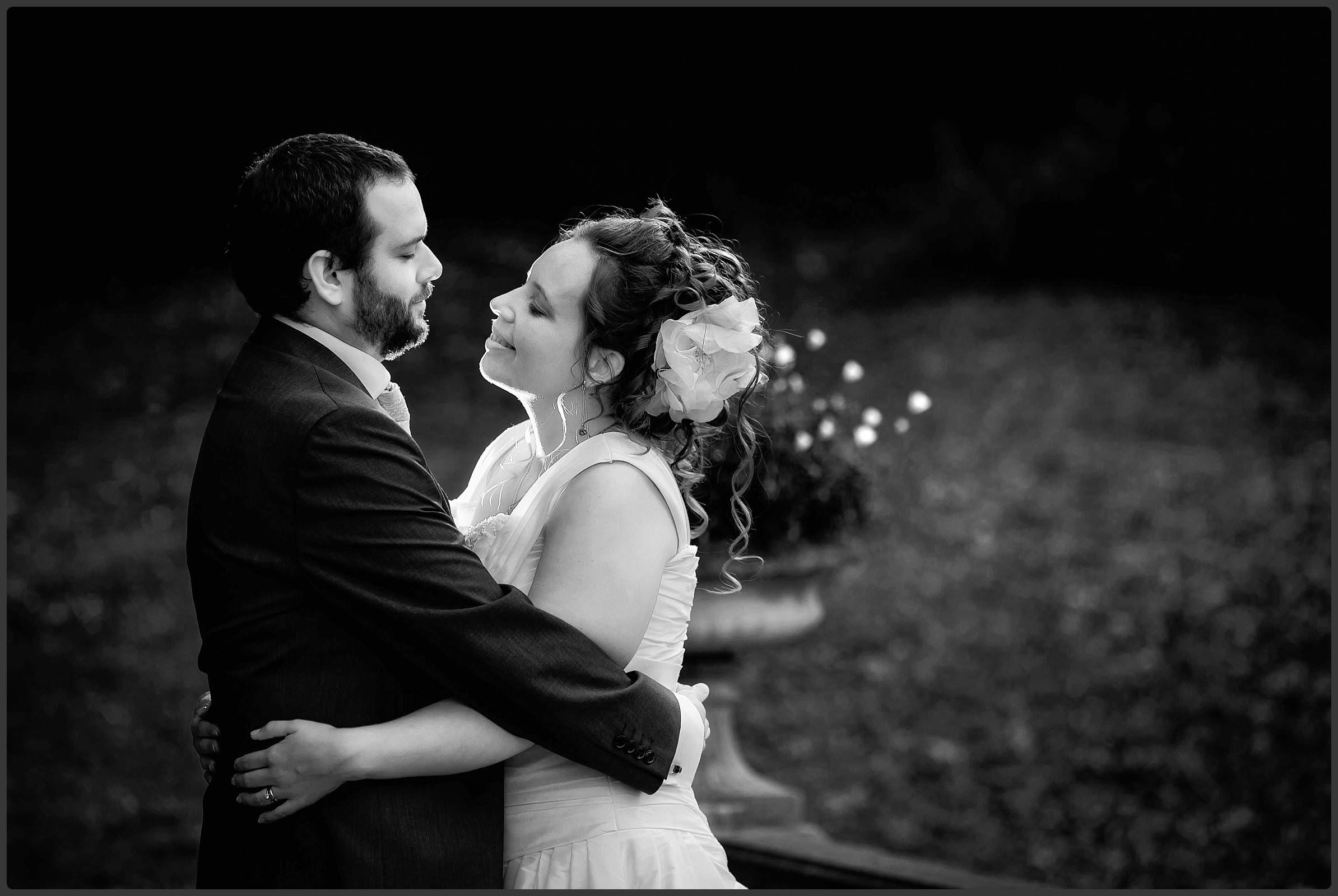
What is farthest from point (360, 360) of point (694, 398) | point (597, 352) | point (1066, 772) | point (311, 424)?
point (1066, 772)

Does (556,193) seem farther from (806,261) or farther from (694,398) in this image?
(694,398)

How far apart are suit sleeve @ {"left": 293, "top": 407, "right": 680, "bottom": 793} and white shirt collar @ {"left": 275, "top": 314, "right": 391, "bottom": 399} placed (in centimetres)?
16

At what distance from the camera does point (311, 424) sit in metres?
1.68

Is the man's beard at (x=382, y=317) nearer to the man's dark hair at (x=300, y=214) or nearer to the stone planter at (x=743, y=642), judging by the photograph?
the man's dark hair at (x=300, y=214)

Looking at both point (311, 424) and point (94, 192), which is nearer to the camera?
point (311, 424)

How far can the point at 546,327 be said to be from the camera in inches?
77.5

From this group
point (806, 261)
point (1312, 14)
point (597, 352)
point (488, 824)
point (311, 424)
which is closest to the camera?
point (311, 424)

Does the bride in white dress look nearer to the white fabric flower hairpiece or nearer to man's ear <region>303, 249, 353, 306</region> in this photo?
the white fabric flower hairpiece

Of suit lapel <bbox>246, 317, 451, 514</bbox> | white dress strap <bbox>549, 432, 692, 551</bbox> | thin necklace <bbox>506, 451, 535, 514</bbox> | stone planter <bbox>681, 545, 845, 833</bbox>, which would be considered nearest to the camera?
suit lapel <bbox>246, 317, 451, 514</bbox>

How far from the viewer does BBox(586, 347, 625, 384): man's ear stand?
199 cm

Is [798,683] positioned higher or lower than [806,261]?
lower

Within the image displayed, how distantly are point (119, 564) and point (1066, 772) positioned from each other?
4.88 m

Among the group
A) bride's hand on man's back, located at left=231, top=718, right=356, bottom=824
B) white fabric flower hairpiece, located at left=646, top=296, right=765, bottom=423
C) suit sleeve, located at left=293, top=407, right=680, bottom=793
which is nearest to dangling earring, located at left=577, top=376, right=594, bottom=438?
white fabric flower hairpiece, located at left=646, top=296, right=765, bottom=423

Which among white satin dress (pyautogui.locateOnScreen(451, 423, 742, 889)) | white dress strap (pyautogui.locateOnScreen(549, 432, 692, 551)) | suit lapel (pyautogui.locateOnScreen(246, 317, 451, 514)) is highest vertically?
suit lapel (pyautogui.locateOnScreen(246, 317, 451, 514))
